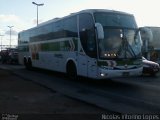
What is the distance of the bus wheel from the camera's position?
1883cm

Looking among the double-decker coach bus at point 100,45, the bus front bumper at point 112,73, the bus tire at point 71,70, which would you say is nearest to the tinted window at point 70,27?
the double-decker coach bus at point 100,45

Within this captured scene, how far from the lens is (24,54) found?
99.2 ft

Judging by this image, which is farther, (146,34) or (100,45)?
(146,34)

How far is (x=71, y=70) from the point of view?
19250 mm

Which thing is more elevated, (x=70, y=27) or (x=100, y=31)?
(x=70, y=27)

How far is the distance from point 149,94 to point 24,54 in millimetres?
17915

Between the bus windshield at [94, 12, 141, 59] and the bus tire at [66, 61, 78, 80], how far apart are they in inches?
122

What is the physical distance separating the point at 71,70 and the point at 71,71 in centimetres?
5

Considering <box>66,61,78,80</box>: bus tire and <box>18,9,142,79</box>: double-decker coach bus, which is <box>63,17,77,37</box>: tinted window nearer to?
<box>18,9,142,79</box>: double-decker coach bus

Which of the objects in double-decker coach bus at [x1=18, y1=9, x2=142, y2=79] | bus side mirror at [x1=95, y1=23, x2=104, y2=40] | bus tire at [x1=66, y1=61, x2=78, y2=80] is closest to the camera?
bus side mirror at [x1=95, y1=23, x2=104, y2=40]

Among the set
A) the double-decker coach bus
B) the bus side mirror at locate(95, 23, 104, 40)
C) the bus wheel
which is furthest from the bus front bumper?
the bus wheel

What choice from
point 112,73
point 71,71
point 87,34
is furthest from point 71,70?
point 112,73

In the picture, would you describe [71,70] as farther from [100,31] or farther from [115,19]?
[100,31]

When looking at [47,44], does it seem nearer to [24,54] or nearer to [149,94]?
[24,54]
